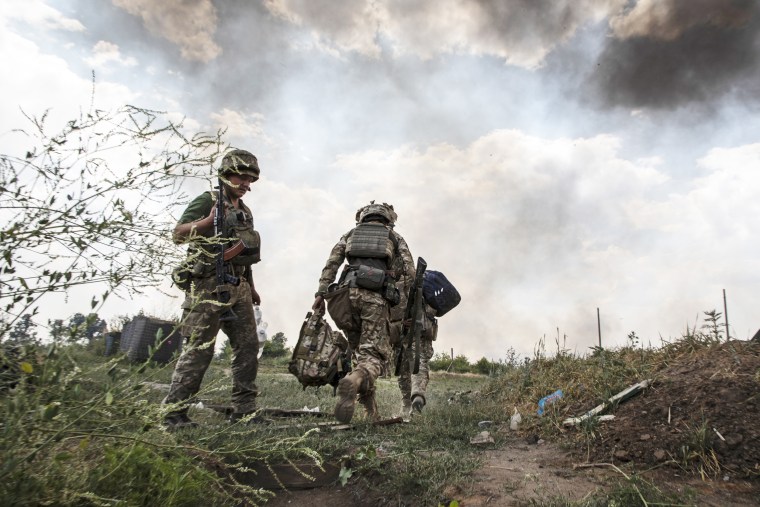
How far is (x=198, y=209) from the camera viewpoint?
487 centimetres

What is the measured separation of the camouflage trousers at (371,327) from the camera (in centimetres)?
533

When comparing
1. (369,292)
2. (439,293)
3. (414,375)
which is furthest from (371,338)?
(414,375)

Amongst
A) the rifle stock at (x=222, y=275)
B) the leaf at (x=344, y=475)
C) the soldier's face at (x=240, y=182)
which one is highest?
the soldier's face at (x=240, y=182)

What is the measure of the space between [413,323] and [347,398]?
1985 millimetres

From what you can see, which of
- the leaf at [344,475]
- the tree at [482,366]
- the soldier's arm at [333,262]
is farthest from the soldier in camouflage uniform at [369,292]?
the tree at [482,366]

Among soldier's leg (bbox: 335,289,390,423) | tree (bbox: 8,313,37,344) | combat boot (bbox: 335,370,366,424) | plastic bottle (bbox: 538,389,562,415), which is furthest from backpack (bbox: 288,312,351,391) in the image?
tree (bbox: 8,313,37,344)

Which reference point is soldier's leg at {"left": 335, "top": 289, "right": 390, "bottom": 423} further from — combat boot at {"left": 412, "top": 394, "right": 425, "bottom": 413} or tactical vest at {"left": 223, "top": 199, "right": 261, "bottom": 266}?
combat boot at {"left": 412, "top": 394, "right": 425, "bottom": 413}

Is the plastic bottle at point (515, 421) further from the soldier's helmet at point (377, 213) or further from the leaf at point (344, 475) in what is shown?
the soldier's helmet at point (377, 213)

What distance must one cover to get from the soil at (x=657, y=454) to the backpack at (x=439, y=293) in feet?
9.03

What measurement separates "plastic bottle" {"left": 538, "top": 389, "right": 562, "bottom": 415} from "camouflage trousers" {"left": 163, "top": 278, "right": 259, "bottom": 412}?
3.01 meters

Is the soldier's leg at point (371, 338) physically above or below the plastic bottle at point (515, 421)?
above

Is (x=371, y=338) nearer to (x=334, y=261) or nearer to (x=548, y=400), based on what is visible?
(x=334, y=261)

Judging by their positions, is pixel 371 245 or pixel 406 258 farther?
pixel 406 258

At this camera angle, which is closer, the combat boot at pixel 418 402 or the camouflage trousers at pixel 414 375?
the camouflage trousers at pixel 414 375
